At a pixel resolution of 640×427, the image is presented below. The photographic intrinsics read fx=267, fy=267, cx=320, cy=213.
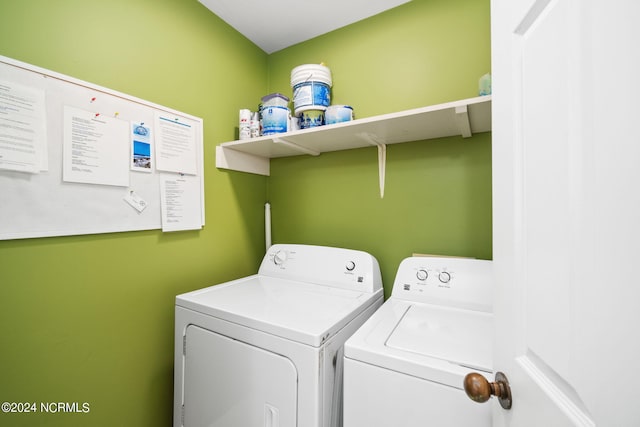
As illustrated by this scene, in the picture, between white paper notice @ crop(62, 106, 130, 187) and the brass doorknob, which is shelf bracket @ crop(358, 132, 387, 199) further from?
white paper notice @ crop(62, 106, 130, 187)

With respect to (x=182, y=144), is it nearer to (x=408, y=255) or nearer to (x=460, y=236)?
(x=408, y=255)

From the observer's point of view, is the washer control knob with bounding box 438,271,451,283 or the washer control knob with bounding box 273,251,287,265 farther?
the washer control knob with bounding box 273,251,287,265

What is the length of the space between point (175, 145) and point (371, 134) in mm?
1031

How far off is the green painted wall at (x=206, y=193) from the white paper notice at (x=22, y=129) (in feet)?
0.44

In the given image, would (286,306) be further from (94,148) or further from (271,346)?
(94,148)

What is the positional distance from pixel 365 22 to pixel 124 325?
210cm

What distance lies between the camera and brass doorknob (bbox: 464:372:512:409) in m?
0.54

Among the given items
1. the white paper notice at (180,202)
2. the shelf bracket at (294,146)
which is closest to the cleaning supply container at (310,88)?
the shelf bracket at (294,146)

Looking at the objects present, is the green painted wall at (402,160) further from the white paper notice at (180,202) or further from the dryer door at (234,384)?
the dryer door at (234,384)

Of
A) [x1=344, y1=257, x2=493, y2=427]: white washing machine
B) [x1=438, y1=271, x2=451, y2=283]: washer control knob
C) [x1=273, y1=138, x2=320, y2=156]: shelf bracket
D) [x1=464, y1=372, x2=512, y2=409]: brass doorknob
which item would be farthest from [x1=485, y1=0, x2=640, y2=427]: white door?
[x1=273, y1=138, x2=320, y2=156]: shelf bracket

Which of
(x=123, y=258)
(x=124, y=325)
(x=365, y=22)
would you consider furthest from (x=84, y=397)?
(x=365, y=22)

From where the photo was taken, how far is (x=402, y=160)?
5.07ft

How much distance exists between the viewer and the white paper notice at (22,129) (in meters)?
0.89

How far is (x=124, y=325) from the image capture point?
47.7 inches
